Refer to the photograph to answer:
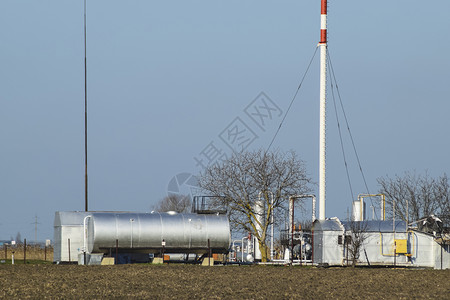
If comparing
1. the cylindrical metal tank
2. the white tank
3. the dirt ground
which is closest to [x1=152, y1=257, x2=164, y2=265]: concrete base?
the cylindrical metal tank

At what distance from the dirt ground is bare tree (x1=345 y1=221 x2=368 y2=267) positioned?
1033cm

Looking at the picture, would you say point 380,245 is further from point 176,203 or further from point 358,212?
→ point 176,203

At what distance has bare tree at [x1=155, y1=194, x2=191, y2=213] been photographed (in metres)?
114

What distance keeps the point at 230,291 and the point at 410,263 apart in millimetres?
25164

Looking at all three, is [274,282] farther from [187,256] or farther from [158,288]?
[187,256]

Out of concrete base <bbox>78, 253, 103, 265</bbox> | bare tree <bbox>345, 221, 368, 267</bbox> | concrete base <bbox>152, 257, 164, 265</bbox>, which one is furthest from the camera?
bare tree <bbox>345, 221, 368, 267</bbox>

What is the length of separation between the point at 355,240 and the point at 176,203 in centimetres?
7434

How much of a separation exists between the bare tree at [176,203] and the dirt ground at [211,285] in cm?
7458

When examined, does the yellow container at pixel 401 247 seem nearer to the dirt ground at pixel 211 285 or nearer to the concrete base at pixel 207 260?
the concrete base at pixel 207 260

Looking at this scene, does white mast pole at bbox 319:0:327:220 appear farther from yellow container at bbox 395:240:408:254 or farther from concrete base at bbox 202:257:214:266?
concrete base at bbox 202:257:214:266

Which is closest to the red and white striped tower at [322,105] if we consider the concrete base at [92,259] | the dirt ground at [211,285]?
the concrete base at [92,259]

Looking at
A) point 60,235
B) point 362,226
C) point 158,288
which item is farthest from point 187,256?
point 158,288

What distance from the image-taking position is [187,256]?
5000 centimetres

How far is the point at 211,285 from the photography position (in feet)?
95.9
